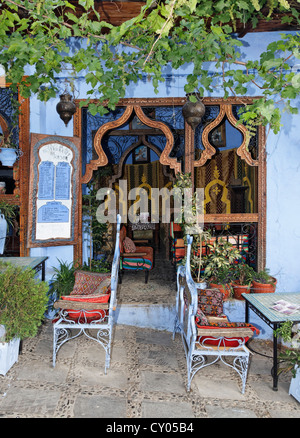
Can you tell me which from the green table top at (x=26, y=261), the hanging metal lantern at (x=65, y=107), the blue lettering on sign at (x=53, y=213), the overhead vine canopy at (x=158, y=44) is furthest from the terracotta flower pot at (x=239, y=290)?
the hanging metal lantern at (x=65, y=107)

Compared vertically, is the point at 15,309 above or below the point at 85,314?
above

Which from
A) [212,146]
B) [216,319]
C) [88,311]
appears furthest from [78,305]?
[212,146]

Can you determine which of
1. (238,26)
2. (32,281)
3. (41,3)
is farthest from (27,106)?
(238,26)

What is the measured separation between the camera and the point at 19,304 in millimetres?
3828

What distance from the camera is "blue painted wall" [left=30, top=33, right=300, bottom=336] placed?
5824mm

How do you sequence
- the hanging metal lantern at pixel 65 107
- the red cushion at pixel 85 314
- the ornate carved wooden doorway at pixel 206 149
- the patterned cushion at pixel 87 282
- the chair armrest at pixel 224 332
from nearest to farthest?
the chair armrest at pixel 224 332, the red cushion at pixel 85 314, the patterned cushion at pixel 87 282, the hanging metal lantern at pixel 65 107, the ornate carved wooden doorway at pixel 206 149

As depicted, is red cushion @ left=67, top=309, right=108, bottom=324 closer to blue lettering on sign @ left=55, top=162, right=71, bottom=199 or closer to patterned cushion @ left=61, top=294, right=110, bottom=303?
patterned cushion @ left=61, top=294, right=110, bottom=303

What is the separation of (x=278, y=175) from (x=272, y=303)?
2462 mm

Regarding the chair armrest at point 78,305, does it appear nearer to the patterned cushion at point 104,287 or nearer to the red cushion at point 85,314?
the red cushion at point 85,314

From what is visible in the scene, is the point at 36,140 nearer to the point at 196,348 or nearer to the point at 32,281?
the point at 32,281

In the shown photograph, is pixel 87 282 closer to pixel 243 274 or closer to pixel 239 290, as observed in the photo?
pixel 239 290

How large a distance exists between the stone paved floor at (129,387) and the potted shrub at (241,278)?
1109 mm

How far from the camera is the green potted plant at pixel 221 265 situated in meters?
5.59

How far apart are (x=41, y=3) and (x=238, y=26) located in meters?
3.37
